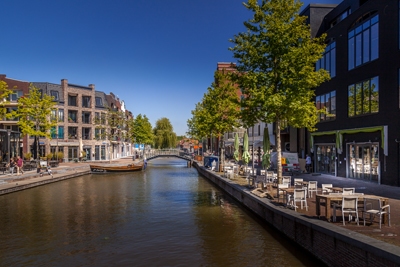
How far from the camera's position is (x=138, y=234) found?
12.8 m

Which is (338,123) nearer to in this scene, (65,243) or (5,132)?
(65,243)

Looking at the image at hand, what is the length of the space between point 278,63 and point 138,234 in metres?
10.3

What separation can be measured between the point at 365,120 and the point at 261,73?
29.3 feet

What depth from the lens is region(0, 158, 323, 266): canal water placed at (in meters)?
10.1

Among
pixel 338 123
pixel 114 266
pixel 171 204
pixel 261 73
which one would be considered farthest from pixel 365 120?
pixel 114 266

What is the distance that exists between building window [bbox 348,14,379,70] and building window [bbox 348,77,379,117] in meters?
1.39

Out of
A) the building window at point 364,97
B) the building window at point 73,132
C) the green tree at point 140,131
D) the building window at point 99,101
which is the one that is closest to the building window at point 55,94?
the building window at point 73,132

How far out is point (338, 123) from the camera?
83.8 feet

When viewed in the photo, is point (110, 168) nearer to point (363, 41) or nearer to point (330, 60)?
point (330, 60)

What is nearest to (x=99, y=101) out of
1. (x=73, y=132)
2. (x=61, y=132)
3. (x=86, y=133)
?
(x=86, y=133)

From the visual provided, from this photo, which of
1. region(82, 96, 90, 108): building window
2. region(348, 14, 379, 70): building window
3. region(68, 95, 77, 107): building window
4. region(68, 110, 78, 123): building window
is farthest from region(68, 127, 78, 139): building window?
region(348, 14, 379, 70): building window

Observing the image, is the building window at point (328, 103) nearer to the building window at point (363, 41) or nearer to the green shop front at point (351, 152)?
the green shop front at point (351, 152)

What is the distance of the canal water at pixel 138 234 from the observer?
10148 mm

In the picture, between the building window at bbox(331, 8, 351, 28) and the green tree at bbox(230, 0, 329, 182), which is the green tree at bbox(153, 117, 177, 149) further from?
the green tree at bbox(230, 0, 329, 182)
